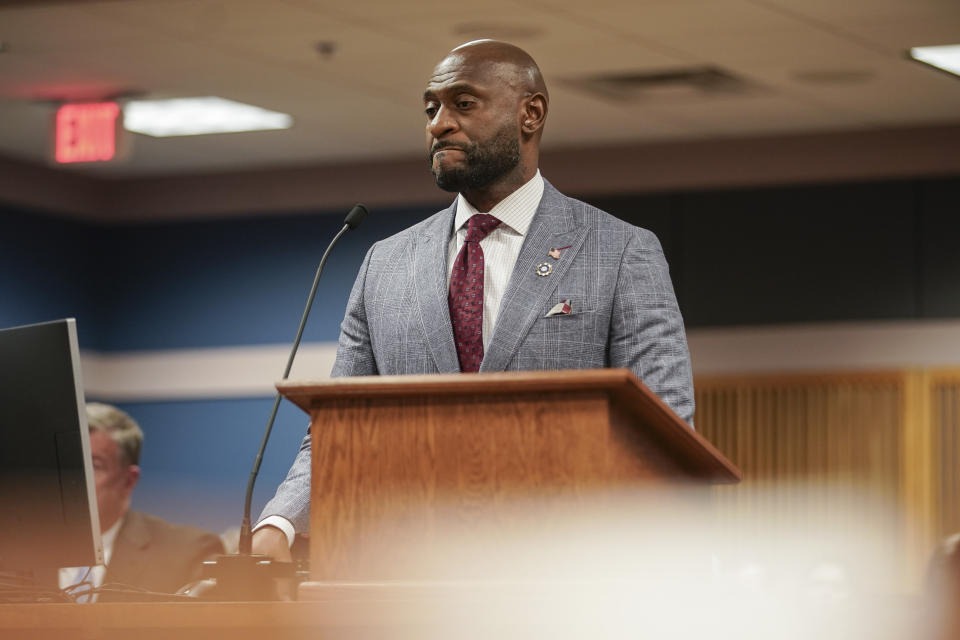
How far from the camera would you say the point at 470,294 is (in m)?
2.19

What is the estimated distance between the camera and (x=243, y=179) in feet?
28.8

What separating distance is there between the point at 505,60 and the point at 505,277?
0.32 meters

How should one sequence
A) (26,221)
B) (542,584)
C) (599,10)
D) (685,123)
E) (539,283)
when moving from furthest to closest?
(26,221)
(685,123)
(599,10)
(539,283)
(542,584)

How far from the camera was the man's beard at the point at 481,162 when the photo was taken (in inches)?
84.1

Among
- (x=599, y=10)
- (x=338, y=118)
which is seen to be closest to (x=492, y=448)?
(x=599, y=10)

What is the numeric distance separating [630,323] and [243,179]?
22.6 feet

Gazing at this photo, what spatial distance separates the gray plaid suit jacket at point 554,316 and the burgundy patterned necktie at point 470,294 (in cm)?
3

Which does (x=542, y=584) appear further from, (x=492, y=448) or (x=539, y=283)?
(x=539, y=283)

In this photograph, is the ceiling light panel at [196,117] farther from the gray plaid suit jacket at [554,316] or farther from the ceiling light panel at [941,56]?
the gray plaid suit jacket at [554,316]

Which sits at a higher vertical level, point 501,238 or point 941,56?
point 941,56

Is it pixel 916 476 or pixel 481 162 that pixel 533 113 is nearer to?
pixel 481 162

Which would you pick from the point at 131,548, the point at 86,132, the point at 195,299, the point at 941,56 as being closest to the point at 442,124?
the point at 131,548

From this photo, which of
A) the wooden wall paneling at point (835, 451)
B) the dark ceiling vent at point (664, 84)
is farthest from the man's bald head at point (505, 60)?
the wooden wall paneling at point (835, 451)

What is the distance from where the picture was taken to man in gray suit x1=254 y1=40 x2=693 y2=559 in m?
2.10
